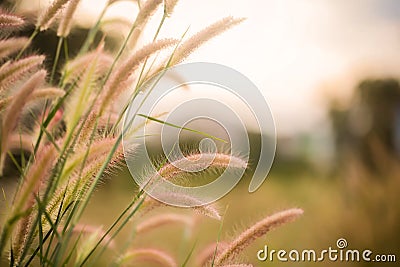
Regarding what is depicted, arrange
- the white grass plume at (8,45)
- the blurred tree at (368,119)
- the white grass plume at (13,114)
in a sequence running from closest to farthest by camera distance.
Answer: the white grass plume at (13,114) < the white grass plume at (8,45) < the blurred tree at (368,119)

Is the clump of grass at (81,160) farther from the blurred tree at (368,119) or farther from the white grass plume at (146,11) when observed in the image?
the blurred tree at (368,119)

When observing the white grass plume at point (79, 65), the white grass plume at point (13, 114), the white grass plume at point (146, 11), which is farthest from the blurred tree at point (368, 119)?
the white grass plume at point (13, 114)

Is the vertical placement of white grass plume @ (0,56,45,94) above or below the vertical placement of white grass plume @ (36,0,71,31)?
below

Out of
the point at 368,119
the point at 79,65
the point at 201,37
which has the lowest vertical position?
the point at 79,65

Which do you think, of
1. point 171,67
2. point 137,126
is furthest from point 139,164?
point 171,67

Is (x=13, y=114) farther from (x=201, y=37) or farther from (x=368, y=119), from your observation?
(x=368, y=119)

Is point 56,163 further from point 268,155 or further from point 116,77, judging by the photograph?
point 268,155

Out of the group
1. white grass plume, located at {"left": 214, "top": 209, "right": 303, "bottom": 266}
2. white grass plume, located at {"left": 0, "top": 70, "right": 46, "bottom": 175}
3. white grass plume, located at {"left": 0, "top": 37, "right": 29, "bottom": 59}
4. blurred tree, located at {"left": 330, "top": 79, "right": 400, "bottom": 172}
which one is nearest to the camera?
white grass plume, located at {"left": 0, "top": 70, "right": 46, "bottom": 175}

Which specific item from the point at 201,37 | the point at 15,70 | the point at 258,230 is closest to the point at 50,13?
the point at 15,70

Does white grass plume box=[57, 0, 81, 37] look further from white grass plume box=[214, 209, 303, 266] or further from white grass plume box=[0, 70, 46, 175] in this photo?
white grass plume box=[214, 209, 303, 266]

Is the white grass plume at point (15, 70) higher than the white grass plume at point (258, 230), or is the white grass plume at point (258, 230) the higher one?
the white grass plume at point (15, 70)

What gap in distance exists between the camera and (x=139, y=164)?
1154 millimetres

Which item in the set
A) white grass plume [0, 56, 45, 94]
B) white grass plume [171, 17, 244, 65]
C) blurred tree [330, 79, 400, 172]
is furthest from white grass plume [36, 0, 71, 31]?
blurred tree [330, 79, 400, 172]

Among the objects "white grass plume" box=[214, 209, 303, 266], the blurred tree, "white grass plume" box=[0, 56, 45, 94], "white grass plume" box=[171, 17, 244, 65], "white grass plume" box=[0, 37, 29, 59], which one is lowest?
"white grass plume" box=[214, 209, 303, 266]
